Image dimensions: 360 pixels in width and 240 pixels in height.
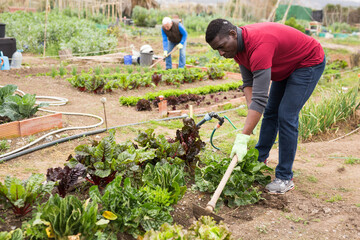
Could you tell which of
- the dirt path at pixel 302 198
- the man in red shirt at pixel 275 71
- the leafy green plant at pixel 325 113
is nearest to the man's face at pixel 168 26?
the dirt path at pixel 302 198

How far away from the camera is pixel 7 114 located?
14.0 feet

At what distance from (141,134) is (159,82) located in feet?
15.7

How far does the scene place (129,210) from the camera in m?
2.30

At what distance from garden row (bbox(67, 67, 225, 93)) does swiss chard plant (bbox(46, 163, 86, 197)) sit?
14.2 feet

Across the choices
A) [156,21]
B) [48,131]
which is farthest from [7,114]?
[156,21]

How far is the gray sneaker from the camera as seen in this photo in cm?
309

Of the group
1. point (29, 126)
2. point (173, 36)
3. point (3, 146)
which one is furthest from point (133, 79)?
point (3, 146)

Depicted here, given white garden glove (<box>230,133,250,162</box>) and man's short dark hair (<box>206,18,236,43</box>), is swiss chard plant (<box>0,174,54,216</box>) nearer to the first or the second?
white garden glove (<box>230,133,250,162</box>)

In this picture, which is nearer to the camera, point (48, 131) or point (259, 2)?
point (48, 131)

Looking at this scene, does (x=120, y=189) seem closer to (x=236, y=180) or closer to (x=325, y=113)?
(x=236, y=180)

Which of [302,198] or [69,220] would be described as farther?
[302,198]

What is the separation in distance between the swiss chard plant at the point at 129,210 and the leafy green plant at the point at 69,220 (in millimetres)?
151

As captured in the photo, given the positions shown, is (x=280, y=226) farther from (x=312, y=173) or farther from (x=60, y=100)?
(x=60, y=100)

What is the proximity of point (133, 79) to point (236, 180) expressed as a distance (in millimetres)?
4849
